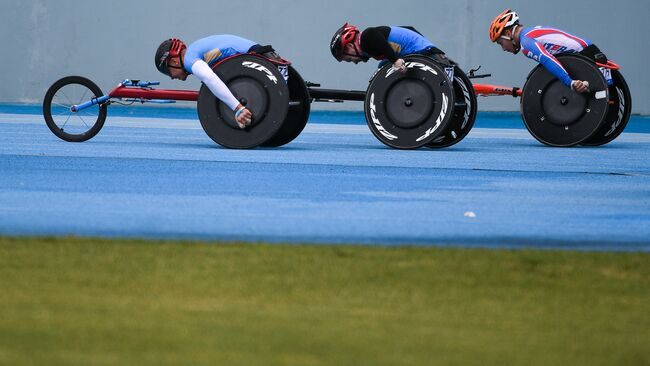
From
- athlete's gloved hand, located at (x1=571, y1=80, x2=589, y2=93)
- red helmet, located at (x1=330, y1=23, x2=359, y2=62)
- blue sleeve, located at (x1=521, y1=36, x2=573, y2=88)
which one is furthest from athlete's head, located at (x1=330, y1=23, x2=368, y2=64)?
athlete's gloved hand, located at (x1=571, y1=80, x2=589, y2=93)

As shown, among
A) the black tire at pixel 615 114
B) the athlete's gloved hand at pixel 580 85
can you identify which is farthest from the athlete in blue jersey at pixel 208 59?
the black tire at pixel 615 114

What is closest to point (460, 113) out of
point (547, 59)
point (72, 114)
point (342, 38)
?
point (547, 59)

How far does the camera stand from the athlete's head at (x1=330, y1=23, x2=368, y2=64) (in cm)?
1288

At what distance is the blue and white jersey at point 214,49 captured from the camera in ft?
39.9

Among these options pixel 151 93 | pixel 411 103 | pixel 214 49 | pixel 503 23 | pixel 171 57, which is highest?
pixel 503 23

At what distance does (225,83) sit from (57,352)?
805 cm

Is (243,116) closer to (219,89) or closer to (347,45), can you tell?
(219,89)

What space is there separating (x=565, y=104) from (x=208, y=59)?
3690 mm

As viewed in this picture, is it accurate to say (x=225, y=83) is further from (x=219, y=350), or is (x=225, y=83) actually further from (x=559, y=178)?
(x=219, y=350)

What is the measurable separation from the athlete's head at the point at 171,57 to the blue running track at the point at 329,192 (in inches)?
29.1

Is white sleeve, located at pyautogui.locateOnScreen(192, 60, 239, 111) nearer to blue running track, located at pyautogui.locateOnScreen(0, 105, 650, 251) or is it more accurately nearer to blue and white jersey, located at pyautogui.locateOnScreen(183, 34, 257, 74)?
blue and white jersey, located at pyautogui.locateOnScreen(183, 34, 257, 74)

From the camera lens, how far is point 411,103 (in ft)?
40.9

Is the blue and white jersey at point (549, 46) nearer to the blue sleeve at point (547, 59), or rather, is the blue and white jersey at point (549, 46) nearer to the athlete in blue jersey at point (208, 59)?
the blue sleeve at point (547, 59)

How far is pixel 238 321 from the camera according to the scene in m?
4.60
